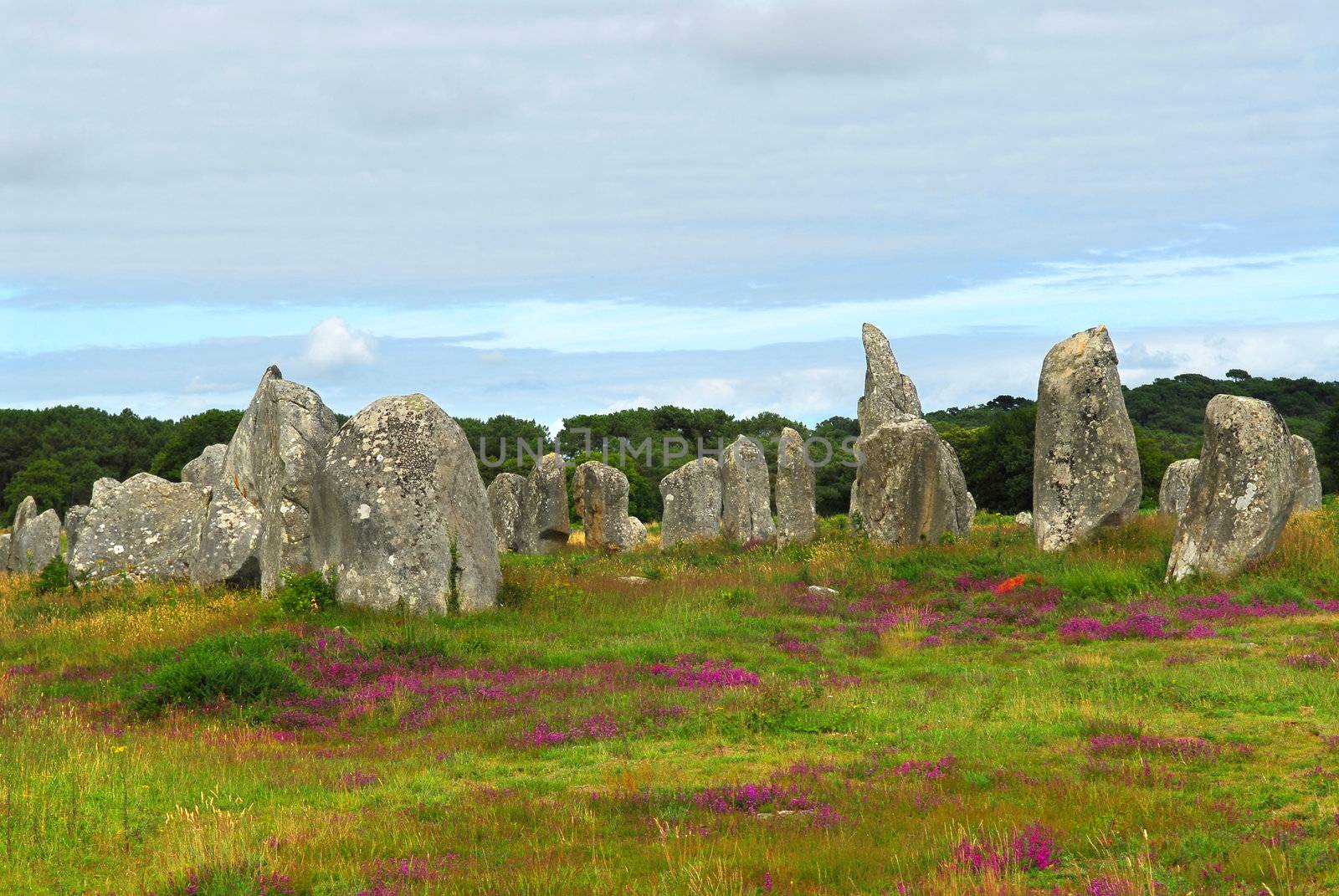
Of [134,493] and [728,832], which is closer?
[728,832]

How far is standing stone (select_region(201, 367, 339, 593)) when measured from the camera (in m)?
23.0

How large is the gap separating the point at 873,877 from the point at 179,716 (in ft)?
29.8

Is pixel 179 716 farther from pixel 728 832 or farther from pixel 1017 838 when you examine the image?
pixel 1017 838

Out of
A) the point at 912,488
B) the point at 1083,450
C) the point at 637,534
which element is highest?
the point at 1083,450

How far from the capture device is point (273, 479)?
79.0 feet

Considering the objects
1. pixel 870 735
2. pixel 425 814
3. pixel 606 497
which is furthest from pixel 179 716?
pixel 606 497

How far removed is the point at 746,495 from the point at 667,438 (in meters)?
52.1

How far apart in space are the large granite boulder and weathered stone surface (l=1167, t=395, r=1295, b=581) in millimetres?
8856

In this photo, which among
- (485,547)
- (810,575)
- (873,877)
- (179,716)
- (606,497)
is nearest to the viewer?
(873,877)

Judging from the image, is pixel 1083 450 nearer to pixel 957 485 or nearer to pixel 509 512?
pixel 957 485

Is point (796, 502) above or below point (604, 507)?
below

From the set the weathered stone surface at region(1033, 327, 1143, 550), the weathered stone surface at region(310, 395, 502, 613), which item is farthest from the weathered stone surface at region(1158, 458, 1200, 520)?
the weathered stone surface at region(310, 395, 502, 613)

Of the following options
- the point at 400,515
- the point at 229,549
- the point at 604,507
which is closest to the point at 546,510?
the point at 604,507

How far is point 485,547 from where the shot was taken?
21250 millimetres
